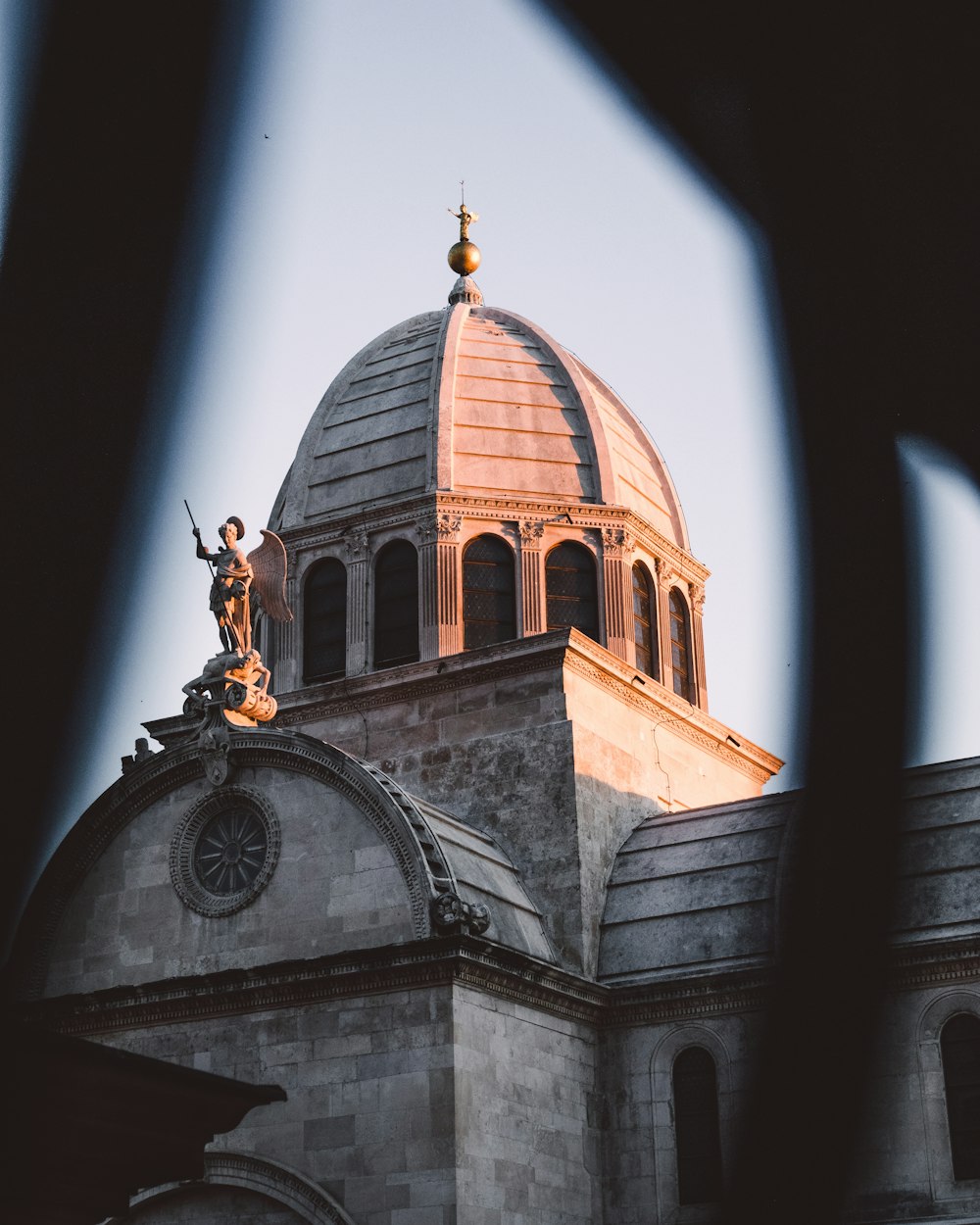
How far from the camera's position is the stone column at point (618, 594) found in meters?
24.9

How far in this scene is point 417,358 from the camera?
28.1 meters

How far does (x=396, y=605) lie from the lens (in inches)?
993

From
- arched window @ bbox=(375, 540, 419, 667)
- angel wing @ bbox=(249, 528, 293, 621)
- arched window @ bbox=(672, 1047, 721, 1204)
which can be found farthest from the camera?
arched window @ bbox=(375, 540, 419, 667)

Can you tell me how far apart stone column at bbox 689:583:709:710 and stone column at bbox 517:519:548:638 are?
344cm

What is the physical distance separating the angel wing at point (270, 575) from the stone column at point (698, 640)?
7841mm

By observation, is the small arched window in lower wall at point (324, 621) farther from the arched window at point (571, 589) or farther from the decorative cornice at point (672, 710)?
the decorative cornice at point (672, 710)

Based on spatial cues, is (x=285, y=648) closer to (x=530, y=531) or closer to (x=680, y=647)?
(x=530, y=531)

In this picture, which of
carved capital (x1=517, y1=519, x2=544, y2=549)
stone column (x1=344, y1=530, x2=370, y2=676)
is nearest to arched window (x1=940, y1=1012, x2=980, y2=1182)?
carved capital (x1=517, y1=519, x2=544, y2=549)

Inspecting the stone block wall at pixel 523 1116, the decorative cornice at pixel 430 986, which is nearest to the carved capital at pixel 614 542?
the decorative cornice at pixel 430 986

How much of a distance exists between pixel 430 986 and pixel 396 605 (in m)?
8.56

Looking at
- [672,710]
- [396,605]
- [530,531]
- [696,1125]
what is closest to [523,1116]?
[696,1125]

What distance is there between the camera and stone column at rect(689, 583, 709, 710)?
26875 mm

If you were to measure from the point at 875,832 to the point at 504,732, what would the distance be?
67.1ft

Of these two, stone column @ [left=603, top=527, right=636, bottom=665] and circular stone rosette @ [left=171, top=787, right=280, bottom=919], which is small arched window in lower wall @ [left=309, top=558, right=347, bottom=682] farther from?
circular stone rosette @ [left=171, top=787, right=280, bottom=919]
